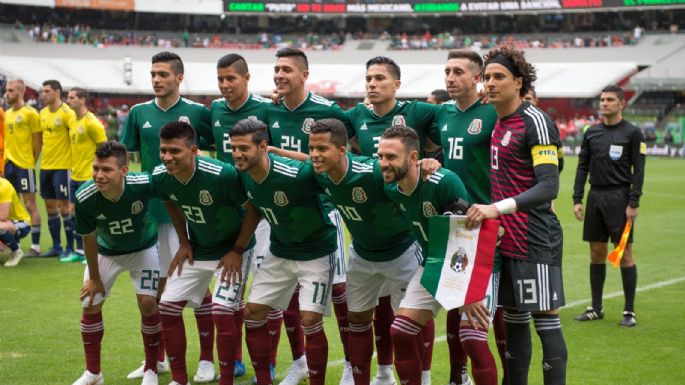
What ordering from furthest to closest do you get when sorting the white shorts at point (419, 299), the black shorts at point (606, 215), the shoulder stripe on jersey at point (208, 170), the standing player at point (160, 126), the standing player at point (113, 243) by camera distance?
the black shorts at point (606, 215), the standing player at point (160, 126), the standing player at point (113, 243), the shoulder stripe on jersey at point (208, 170), the white shorts at point (419, 299)

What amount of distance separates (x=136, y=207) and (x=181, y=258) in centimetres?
54

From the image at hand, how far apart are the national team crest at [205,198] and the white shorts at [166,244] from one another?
96 centimetres

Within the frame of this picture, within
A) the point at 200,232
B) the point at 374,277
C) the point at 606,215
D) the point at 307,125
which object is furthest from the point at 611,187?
the point at 200,232

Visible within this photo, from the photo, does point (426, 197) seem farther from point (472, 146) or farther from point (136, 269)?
point (136, 269)

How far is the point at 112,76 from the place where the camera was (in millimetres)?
53281

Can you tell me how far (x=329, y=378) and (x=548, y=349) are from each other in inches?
85.8

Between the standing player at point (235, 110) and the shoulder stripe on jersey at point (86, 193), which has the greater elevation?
the standing player at point (235, 110)

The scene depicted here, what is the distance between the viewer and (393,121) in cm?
672

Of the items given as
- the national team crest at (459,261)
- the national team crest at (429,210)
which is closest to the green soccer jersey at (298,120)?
the national team crest at (429,210)

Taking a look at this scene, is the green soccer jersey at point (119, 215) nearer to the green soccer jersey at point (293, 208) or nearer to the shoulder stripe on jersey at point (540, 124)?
the green soccer jersey at point (293, 208)

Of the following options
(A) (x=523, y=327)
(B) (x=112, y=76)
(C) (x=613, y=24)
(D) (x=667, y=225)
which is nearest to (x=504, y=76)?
(A) (x=523, y=327)

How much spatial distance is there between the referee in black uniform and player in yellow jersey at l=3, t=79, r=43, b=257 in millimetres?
8119

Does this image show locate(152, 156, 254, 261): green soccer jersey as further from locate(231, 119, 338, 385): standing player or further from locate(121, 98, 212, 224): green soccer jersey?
locate(121, 98, 212, 224): green soccer jersey

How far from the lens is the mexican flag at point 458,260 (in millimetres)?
5094
